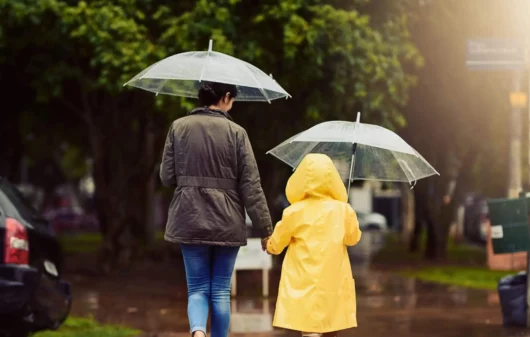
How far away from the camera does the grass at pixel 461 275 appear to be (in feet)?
52.9

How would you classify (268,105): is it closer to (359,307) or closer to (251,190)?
(359,307)

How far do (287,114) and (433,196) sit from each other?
926 cm

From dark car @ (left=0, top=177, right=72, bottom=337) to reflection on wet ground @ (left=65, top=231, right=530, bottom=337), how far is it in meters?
1.35

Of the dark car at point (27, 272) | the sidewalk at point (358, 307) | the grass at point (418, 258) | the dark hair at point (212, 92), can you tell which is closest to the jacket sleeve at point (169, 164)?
the dark hair at point (212, 92)

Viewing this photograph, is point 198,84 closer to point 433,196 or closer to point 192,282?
point 192,282

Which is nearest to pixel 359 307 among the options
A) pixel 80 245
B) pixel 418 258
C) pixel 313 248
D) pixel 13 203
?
pixel 13 203

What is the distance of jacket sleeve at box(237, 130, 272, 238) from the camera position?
6.51m

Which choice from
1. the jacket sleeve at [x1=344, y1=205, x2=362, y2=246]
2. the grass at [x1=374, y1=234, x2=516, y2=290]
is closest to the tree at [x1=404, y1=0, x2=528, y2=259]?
the grass at [x1=374, y1=234, x2=516, y2=290]

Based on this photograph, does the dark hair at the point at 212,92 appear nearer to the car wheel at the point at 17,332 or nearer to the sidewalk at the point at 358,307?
the car wheel at the point at 17,332

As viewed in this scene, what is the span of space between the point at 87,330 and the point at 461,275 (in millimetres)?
9232

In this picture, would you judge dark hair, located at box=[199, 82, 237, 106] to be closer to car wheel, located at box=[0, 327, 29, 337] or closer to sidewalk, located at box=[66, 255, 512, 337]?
car wheel, located at box=[0, 327, 29, 337]

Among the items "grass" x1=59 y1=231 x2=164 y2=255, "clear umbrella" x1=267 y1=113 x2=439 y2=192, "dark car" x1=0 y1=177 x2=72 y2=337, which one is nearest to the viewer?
"clear umbrella" x1=267 y1=113 x2=439 y2=192

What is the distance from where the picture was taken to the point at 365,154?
7.92 metres

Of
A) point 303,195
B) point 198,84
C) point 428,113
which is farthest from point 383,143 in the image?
point 428,113
